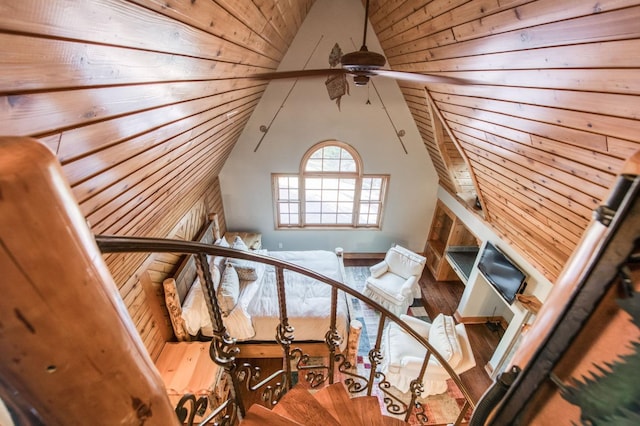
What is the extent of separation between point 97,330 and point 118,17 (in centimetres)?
113

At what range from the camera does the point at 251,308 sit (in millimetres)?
3572

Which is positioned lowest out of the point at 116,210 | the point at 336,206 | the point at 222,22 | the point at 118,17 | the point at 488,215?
the point at 336,206

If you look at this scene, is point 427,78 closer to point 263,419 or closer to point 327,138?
point 263,419

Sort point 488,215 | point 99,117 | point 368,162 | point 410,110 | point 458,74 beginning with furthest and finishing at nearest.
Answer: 1. point 368,162
2. point 410,110
3. point 488,215
4. point 458,74
5. point 99,117

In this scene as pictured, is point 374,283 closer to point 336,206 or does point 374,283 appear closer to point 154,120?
point 336,206

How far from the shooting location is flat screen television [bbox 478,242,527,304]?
352 cm

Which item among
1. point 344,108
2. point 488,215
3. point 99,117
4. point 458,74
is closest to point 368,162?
point 344,108

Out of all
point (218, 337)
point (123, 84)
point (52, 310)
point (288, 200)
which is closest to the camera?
point (52, 310)

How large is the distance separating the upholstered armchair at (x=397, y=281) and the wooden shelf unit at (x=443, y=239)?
33.1 inches

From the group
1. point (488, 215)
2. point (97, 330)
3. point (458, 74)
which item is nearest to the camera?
point (97, 330)

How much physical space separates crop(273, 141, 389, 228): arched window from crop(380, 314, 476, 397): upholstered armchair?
8.91ft

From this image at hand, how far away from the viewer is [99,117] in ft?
3.66

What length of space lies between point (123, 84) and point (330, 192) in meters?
4.71

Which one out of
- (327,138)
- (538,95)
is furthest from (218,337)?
(327,138)
